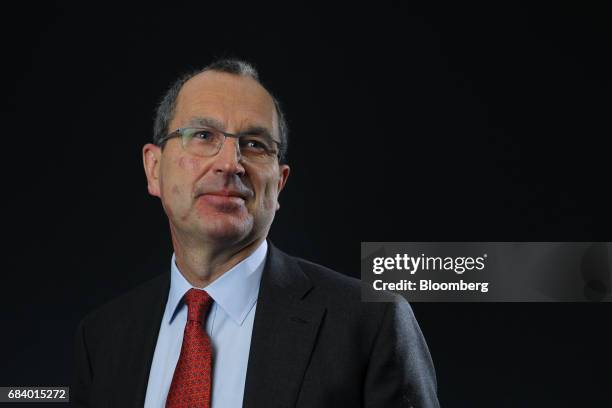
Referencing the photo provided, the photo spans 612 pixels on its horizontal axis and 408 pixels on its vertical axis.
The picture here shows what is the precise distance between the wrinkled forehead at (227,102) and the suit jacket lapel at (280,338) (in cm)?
44

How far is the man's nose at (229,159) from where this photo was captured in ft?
6.83

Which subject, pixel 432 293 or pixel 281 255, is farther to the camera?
pixel 432 293

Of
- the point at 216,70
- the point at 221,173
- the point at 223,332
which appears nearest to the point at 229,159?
the point at 221,173

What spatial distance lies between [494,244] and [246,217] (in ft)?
4.63

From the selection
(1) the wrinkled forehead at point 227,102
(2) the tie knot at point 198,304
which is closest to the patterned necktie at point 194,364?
(2) the tie knot at point 198,304

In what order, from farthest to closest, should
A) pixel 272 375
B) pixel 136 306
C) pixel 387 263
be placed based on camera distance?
1. pixel 387 263
2. pixel 136 306
3. pixel 272 375

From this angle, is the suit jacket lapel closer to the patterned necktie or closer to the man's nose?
the patterned necktie

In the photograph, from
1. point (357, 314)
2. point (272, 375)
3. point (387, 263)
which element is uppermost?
point (387, 263)

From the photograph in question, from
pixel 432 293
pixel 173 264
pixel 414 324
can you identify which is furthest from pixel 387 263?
pixel 173 264

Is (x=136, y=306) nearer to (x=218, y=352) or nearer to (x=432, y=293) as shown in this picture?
(x=218, y=352)

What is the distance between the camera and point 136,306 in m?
2.46

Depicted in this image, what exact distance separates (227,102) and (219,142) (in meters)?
0.13

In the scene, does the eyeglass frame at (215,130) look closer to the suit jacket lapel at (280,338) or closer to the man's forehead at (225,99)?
the man's forehead at (225,99)

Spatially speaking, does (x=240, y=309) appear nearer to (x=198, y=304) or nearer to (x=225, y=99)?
(x=198, y=304)
